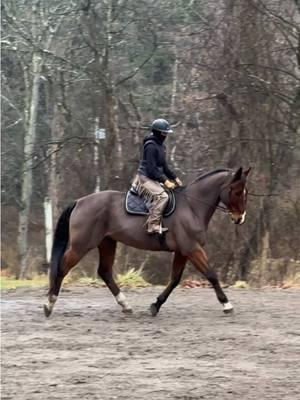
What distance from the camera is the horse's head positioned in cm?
1165

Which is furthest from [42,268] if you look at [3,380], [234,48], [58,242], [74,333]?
[3,380]

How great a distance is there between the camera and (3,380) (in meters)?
7.64

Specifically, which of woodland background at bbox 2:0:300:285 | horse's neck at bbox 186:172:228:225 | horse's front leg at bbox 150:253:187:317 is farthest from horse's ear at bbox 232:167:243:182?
woodland background at bbox 2:0:300:285

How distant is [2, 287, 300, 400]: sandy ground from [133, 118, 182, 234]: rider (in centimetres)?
136

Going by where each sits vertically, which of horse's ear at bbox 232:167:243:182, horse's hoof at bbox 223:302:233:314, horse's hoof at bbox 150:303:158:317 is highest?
horse's ear at bbox 232:167:243:182

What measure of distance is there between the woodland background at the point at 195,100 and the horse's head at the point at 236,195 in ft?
18.2

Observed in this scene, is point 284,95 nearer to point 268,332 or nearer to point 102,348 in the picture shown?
point 268,332

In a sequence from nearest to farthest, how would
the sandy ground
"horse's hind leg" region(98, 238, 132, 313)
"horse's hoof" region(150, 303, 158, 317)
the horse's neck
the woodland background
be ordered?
the sandy ground → "horse's hoof" region(150, 303, 158, 317) → the horse's neck → "horse's hind leg" region(98, 238, 132, 313) → the woodland background

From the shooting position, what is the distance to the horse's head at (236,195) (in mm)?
11648

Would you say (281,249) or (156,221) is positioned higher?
(156,221)

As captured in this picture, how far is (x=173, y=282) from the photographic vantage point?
1184 centimetres

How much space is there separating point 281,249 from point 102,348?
10.3 metres

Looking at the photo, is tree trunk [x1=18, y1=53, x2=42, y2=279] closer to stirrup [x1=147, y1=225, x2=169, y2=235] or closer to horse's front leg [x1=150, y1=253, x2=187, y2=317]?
horse's front leg [x1=150, y1=253, x2=187, y2=317]

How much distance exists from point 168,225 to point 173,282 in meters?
0.82
